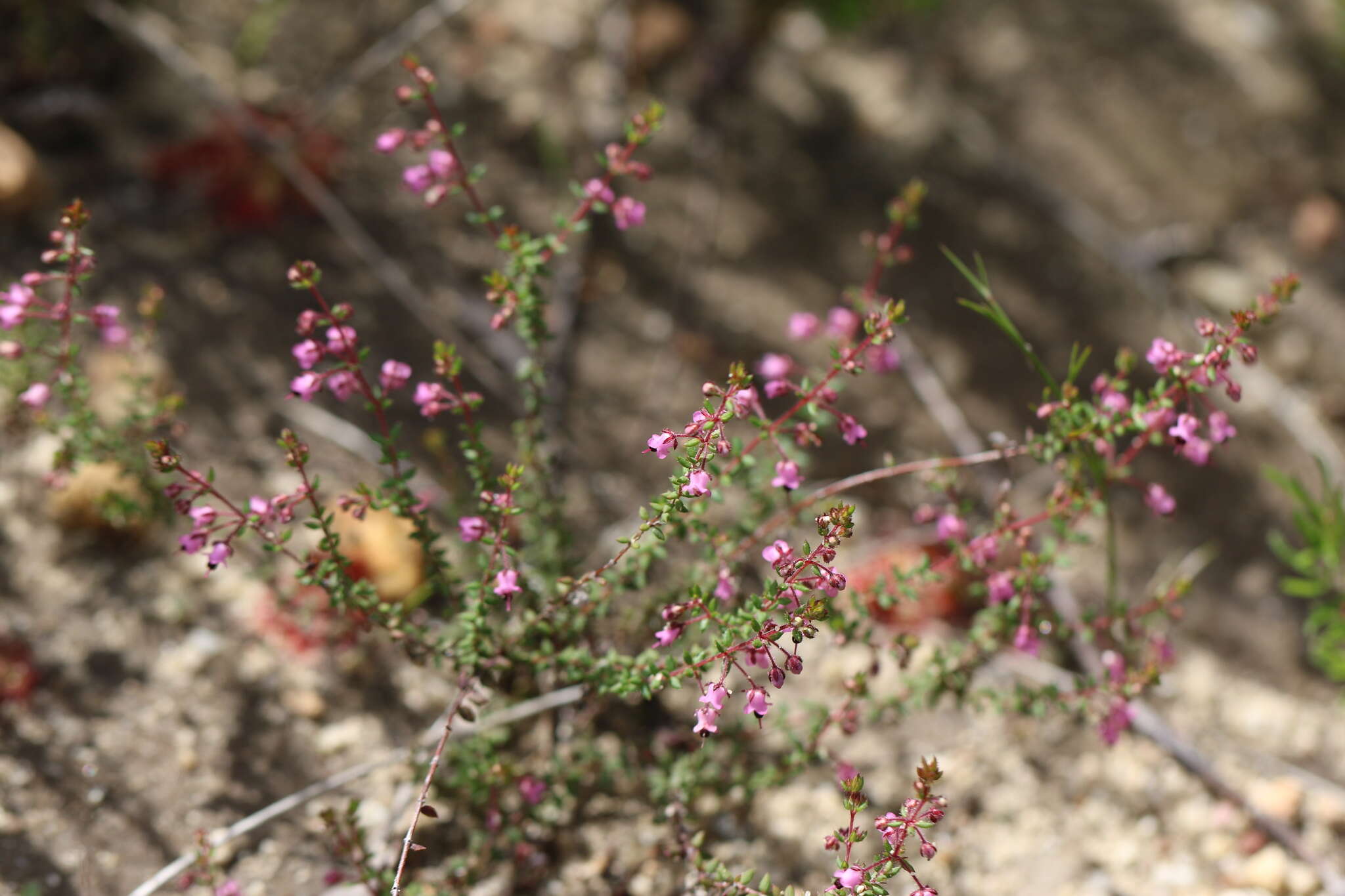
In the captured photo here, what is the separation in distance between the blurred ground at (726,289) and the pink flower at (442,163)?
1147 millimetres

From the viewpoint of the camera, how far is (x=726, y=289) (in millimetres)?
3578

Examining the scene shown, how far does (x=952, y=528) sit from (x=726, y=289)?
1.68m

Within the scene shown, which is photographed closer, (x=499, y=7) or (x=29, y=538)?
(x=29, y=538)

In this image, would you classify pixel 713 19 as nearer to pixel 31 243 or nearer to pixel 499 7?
pixel 499 7

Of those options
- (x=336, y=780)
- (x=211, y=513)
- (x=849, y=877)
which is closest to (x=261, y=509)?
(x=211, y=513)

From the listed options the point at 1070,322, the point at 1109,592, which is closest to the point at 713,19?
the point at 1070,322

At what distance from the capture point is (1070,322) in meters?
3.66

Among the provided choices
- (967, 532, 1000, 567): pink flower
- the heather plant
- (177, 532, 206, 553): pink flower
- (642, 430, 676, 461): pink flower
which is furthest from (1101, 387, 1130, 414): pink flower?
(177, 532, 206, 553): pink flower

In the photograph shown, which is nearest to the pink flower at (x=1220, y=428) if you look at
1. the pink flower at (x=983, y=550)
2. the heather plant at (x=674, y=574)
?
the heather plant at (x=674, y=574)

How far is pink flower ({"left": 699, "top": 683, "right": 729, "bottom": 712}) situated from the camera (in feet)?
5.15

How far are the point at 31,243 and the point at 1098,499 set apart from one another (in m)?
2.98

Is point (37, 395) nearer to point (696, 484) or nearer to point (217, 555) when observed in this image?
point (217, 555)

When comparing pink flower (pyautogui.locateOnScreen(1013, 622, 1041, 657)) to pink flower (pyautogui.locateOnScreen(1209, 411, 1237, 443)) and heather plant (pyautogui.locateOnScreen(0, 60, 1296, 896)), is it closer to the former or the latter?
heather plant (pyautogui.locateOnScreen(0, 60, 1296, 896))

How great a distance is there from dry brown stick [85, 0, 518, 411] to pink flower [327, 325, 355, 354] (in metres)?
1.11
